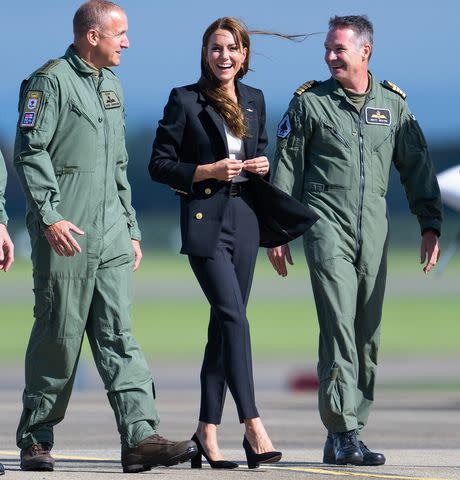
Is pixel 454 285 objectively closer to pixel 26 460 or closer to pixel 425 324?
pixel 425 324

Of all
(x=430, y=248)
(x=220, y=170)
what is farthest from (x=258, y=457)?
(x=430, y=248)

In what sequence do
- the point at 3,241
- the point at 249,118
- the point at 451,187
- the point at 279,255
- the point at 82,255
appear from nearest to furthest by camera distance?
the point at 3,241 → the point at 82,255 → the point at 249,118 → the point at 279,255 → the point at 451,187

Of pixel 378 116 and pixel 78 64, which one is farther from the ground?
pixel 78 64

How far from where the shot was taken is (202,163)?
24.1ft

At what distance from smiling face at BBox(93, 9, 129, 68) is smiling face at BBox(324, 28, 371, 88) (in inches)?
48.6

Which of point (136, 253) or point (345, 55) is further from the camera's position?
point (345, 55)

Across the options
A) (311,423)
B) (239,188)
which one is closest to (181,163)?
(239,188)

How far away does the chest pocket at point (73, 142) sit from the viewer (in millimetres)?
7082

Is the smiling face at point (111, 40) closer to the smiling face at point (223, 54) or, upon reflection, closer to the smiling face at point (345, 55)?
the smiling face at point (223, 54)

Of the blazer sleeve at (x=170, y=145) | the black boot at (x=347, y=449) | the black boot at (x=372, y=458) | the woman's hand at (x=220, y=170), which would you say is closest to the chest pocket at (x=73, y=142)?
the blazer sleeve at (x=170, y=145)

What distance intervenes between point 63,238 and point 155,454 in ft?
3.27

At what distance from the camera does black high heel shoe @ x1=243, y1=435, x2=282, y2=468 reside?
7016 mm

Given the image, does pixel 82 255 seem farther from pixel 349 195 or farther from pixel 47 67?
pixel 349 195

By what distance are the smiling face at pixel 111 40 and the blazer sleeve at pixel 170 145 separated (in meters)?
0.31
